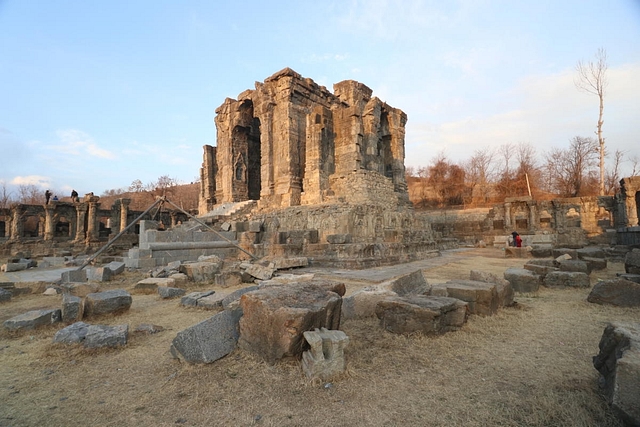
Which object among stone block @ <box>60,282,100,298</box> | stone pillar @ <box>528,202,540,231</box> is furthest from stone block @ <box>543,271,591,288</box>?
stone pillar @ <box>528,202,540,231</box>

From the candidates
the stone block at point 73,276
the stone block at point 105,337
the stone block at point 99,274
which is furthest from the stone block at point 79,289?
the stone block at point 105,337

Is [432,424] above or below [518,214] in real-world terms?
below

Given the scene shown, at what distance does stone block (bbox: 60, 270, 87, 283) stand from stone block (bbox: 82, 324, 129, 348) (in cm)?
588

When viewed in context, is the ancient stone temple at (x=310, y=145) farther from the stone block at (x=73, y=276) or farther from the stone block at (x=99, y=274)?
the stone block at (x=73, y=276)

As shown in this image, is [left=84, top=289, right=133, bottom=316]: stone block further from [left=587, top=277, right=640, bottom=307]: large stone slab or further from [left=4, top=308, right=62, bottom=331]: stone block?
[left=587, top=277, right=640, bottom=307]: large stone slab

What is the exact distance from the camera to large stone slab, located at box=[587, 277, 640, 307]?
4.91 m

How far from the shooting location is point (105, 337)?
364cm

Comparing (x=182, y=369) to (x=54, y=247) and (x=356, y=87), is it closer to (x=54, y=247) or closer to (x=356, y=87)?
(x=356, y=87)

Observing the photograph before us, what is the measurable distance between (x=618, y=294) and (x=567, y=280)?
1740mm

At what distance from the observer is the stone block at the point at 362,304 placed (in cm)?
462

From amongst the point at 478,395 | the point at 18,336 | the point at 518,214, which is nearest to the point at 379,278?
the point at 478,395

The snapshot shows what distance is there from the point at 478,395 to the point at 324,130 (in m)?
15.2

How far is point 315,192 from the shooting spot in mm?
15844

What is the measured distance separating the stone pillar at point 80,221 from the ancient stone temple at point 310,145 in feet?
28.7
